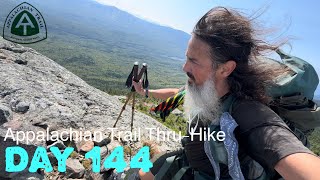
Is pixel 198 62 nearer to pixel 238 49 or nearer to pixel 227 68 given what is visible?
pixel 227 68

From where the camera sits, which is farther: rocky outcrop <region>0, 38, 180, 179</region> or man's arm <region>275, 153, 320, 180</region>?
rocky outcrop <region>0, 38, 180, 179</region>

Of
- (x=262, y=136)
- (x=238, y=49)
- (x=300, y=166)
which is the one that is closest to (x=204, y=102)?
(x=238, y=49)

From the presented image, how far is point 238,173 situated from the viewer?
2994 mm

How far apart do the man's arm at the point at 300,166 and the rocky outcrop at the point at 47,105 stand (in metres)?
5.14

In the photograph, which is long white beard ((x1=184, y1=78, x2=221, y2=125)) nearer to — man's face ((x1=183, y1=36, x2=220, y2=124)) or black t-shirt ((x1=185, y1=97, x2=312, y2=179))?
man's face ((x1=183, y1=36, x2=220, y2=124))

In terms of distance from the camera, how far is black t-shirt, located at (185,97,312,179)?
8.63ft

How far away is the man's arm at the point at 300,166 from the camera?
2.36 m

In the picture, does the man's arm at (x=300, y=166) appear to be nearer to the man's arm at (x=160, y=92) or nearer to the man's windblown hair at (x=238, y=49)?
the man's windblown hair at (x=238, y=49)

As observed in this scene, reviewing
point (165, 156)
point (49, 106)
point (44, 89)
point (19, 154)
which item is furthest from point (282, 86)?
point (44, 89)

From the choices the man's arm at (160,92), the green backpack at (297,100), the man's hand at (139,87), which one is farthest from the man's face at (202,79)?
the man's hand at (139,87)

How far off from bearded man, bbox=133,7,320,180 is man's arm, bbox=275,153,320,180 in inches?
7.5

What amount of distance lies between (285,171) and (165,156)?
2537 millimetres

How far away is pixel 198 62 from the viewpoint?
11.5 ft

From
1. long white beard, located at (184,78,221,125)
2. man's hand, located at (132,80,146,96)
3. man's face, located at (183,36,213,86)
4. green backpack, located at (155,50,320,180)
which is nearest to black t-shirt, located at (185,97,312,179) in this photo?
green backpack, located at (155,50,320,180)
